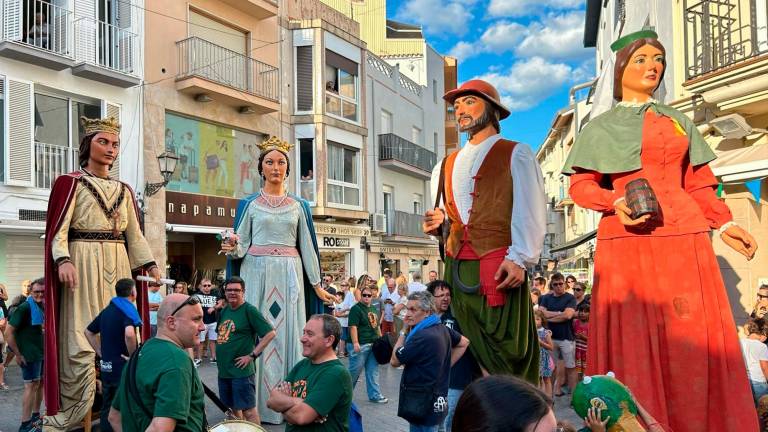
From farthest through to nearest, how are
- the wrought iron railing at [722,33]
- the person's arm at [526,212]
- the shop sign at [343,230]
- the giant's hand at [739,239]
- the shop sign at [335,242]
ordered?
1. the shop sign at [335,242]
2. the shop sign at [343,230]
3. the wrought iron railing at [722,33]
4. the person's arm at [526,212]
5. the giant's hand at [739,239]

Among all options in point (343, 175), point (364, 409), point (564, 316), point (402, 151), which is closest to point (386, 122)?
point (402, 151)

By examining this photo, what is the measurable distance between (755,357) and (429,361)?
3466 mm

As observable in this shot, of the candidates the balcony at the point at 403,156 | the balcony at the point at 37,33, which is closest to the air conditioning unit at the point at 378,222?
the balcony at the point at 403,156

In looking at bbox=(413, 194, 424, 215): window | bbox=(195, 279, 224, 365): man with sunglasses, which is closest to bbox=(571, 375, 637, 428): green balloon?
bbox=(195, 279, 224, 365): man with sunglasses

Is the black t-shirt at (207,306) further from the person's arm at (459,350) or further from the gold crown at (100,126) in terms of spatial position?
the person's arm at (459,350)

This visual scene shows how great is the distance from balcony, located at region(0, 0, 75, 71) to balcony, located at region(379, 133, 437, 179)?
15094 millimetres

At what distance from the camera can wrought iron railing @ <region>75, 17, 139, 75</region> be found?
49.8 ft

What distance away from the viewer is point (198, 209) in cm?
1833

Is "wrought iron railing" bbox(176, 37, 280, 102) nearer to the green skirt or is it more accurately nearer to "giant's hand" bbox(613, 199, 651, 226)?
the green skirt

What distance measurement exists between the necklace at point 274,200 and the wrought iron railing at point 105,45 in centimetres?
1103

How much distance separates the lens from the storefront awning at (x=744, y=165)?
775 centimetres

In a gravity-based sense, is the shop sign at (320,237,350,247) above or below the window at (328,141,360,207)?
below

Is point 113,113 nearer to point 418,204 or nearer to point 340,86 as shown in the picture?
point 340,86

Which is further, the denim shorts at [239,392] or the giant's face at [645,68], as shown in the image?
the denim shorts at [239,392]
